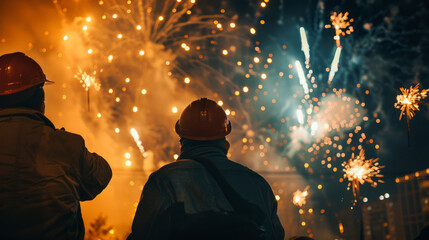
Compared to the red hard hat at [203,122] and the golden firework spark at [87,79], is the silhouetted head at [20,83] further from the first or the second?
the golden firework spark at [87,79]

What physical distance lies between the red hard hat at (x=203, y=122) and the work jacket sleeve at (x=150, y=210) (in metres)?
0.54

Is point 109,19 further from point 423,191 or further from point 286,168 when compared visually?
point 423,191

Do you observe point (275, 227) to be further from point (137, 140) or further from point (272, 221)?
point (137, 140)

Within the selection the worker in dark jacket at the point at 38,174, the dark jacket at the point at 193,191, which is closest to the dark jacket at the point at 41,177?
the worker in dark jacket at the point at 38,174

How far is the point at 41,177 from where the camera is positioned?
2949 millimetres

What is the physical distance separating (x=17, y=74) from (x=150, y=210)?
148cm

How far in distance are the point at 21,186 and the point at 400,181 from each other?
37.4 m

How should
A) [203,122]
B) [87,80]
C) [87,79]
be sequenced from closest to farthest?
1. [203,122]
2. [87,80]
3. [87,79]

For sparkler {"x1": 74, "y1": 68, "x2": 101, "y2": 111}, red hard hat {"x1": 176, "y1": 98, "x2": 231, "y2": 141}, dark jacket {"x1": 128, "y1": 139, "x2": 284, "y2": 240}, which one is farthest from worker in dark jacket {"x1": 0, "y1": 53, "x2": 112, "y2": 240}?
sparkler {"x1": 74, "y1": 68, "x2": 101, "y2": 111}

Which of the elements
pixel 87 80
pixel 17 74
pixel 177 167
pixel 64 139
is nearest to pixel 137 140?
pixel 87 80

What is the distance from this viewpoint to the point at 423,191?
109 ft

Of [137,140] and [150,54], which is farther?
[137,140]

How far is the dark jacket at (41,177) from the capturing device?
2854 mm

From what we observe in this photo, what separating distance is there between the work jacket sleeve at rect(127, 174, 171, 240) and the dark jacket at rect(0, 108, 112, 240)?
1.54 ft
